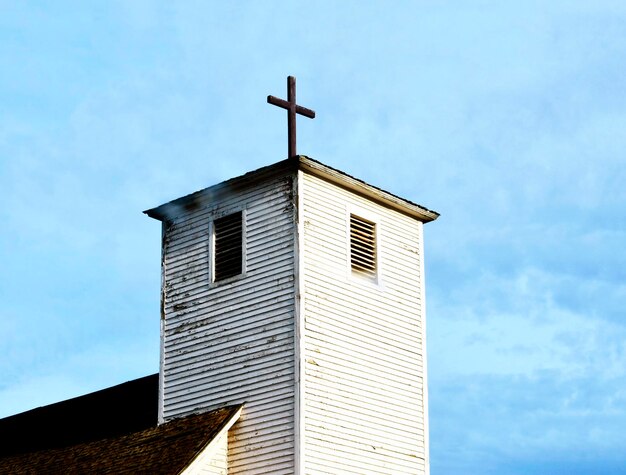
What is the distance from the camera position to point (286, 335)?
2611 centimetres

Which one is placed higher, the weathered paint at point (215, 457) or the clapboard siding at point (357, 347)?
the clapboard siding at point (357, 347)

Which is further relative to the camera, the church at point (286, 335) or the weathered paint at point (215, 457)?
the church at point (286, 335)

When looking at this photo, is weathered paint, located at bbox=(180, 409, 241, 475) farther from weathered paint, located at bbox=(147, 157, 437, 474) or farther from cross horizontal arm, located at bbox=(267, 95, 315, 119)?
cross horizontal arm, located at bbox=(267, 95, 315, 119)

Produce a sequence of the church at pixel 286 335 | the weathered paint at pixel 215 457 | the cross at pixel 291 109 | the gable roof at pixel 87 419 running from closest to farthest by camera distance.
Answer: the weathered paint at pixel 215 457 → the church at pixel 286 335 → the cross at pixel 291 109 → the gable roof at pixel 87 419

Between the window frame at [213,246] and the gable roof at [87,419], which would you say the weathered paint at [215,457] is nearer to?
the window frame at [213,246]

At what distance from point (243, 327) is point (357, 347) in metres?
2.43

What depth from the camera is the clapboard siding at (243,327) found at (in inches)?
→ 1019

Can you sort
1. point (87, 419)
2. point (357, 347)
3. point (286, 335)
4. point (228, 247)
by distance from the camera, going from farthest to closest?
point (87, 419), point (228, 247), point (357, 347), point (286, 335)

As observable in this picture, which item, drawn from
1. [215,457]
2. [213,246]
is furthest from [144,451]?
[213,246]

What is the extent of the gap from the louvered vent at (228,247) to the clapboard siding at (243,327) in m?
0.21

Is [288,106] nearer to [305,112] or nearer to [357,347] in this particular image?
[305,112]

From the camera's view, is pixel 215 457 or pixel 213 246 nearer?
pixel 215 457

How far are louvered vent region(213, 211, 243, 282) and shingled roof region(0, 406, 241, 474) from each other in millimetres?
3090

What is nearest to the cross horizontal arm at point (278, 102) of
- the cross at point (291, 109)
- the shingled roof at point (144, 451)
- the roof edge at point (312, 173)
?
the cross at point (291, 109)
